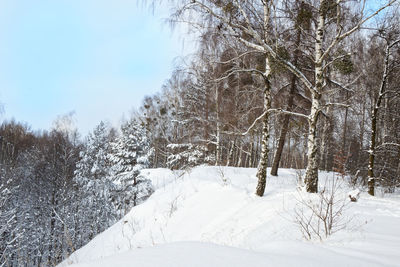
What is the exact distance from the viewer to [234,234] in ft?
14.5

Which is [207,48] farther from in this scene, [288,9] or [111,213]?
[111,213]

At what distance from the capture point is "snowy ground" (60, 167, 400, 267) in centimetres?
193

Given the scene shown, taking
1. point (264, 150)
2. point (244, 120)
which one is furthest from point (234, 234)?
point (244, 120)

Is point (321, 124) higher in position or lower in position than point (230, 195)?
higher

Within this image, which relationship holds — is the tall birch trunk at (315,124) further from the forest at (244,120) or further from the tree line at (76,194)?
the tree line at (76,194)

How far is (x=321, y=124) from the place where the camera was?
15.9 m

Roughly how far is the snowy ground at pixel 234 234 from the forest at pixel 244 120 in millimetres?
1339

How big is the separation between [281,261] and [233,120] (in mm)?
10093

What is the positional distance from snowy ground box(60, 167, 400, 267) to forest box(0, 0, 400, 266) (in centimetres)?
134

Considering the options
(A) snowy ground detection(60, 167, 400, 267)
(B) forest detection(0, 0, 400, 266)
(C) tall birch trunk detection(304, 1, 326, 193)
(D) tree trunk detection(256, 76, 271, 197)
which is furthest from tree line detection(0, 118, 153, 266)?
(C) tall birch trunk detection(304, 1, 326, 193)

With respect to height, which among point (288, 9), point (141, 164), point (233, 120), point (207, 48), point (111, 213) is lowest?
point (111, 213)

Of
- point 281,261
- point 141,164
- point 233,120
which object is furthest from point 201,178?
point 141,164

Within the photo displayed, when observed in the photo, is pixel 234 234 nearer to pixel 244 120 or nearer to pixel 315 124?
pixel 315 124

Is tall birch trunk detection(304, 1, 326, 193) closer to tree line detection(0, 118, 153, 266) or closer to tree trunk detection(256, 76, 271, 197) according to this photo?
tree trunk detection(256, 76, 271, 197)
